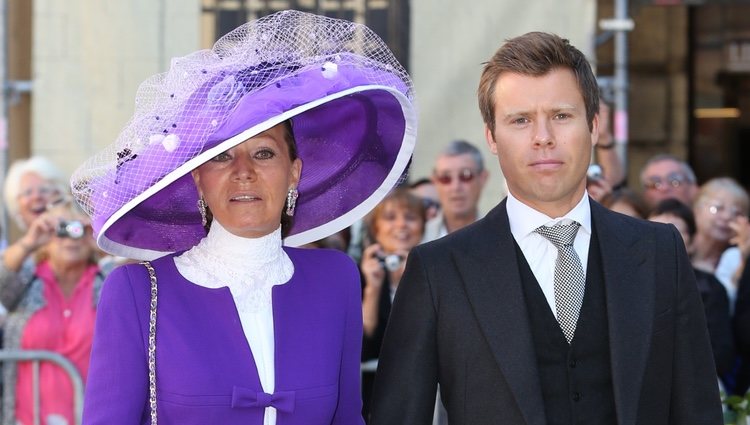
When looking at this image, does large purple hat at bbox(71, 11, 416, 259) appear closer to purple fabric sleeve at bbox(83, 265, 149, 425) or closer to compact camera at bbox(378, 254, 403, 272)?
purple fabric sleeve at bbox(83, 265, 149, 425)

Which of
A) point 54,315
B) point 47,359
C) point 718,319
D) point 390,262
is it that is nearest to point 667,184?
point 718,319

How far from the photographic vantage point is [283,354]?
10.4 ft

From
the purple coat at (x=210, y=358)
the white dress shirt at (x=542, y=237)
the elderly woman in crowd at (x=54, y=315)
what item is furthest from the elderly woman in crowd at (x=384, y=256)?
the white dress shirt at (x=542, y=237)

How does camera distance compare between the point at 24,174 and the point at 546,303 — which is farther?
the point at 24,174

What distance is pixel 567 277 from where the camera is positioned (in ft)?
10.2

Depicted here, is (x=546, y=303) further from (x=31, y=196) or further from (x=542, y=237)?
(x=31, y=196)

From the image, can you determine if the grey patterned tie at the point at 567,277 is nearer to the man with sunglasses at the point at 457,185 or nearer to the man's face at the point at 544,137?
the man's face at the point at 544,137

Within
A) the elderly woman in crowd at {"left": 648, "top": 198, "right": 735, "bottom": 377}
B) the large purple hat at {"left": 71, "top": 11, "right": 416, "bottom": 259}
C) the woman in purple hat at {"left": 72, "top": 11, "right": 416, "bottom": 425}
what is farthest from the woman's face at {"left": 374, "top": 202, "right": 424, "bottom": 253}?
the woman in purple hat at {"left": 72, "top": 11, "right": 416, "bottom": 425}

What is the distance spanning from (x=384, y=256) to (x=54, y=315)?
5.04 ft

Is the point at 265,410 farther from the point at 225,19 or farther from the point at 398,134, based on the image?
the point at 225,19

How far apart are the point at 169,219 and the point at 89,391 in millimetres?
559

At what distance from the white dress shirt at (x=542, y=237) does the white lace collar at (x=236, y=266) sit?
633 millimetres

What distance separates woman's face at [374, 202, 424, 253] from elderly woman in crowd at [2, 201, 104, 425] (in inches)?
53.0

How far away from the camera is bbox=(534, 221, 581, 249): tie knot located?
3.15 metres
